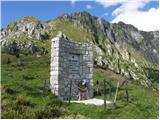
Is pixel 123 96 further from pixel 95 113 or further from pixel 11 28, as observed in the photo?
pixel 11 28

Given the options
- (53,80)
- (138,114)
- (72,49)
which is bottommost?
(138,114)

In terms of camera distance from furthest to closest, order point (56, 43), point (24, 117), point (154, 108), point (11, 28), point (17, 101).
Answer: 1. point (11, 28)
2. point (56, 43)
3. point (154, 108)
4. point (17, 101)
5. point (24, 117)

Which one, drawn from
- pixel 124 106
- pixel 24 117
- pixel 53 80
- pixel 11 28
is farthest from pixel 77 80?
pixel 11 28

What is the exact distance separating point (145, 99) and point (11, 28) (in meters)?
162

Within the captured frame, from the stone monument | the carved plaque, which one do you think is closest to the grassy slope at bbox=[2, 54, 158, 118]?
the stone monument

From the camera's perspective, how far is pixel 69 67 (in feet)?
95.3

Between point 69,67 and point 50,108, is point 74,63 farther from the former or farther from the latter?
point 50,108

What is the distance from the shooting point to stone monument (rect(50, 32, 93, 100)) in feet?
92.0

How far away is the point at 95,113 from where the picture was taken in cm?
2109

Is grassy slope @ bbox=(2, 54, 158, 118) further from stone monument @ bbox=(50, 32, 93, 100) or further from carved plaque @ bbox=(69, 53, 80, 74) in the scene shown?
carved plaque @ bbox=(69, 53, 80, 74)

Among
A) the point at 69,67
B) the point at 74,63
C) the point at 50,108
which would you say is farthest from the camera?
the point at 74,63

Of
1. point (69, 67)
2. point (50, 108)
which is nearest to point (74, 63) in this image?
point (69, 67)

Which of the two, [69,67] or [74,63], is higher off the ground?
[74,63]

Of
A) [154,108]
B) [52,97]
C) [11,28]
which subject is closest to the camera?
[154,108]
